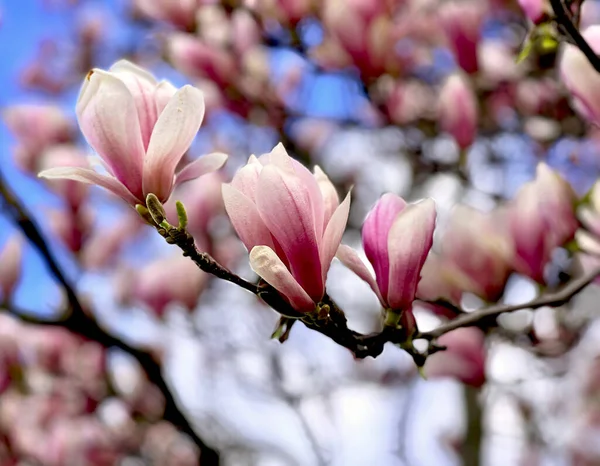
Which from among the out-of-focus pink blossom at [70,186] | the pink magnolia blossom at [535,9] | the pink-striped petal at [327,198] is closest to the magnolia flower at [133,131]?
the pink-striped petal at [327,198]

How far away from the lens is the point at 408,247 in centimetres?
54

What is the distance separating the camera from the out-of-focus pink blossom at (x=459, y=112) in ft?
4.05

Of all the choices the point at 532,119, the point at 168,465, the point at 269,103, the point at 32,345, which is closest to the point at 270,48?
the point at 269,103

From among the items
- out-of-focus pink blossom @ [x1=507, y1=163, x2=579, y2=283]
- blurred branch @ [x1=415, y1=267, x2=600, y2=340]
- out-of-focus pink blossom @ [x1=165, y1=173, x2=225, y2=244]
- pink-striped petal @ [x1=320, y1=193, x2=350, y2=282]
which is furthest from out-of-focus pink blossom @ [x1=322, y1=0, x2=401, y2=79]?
pink-striped petal @ [x1=320, y1=193, x2=350, y2=282]

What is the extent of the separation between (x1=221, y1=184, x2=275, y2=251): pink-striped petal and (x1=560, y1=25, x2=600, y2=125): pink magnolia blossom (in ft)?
1.25

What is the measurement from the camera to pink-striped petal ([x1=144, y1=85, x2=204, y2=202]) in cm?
50

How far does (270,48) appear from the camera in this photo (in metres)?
1.61

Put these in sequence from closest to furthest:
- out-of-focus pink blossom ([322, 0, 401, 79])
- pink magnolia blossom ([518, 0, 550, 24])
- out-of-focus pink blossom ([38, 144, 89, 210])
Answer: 1. pink magnolia blossom ([518, 0, 550, 24])
2. out-of-focus pink blossom ([322, 0, 401, 79])
3. out-of-focus pink blossom ([38, 144, 89, 210])

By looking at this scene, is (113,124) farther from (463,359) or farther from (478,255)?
(463,359)

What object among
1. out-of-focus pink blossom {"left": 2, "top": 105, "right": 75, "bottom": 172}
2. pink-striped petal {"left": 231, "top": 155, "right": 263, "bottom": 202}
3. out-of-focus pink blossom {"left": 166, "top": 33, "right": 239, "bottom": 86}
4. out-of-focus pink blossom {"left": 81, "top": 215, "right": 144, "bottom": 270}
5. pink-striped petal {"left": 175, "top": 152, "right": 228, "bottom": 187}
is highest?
pink-striped petal {"left": 231, "top": 155, "right": 263, "bottom": 202}

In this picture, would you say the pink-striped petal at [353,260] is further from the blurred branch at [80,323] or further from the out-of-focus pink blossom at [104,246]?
the out-of-focus pink blossom at [104,246]

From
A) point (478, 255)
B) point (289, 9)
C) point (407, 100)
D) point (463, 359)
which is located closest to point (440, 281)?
point (478, 255)

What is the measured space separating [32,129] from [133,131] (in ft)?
5.87

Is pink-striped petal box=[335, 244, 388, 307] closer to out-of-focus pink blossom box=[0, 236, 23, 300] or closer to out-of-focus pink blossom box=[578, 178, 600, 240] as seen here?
out-of-focus pink blossom box=[578, 178, 600, 240]
